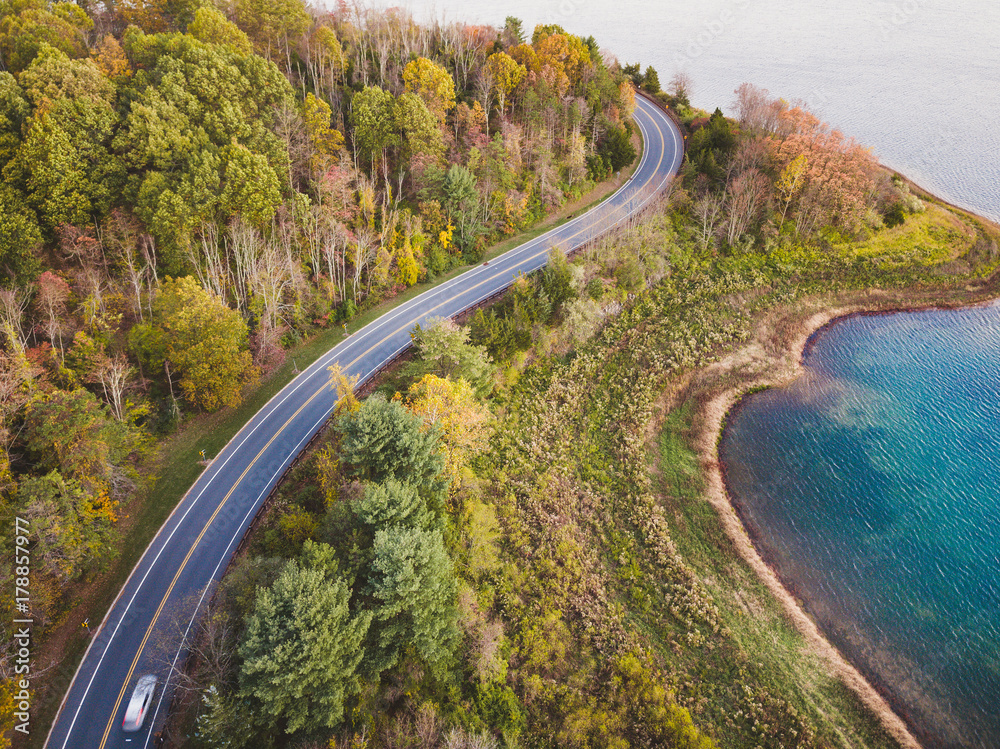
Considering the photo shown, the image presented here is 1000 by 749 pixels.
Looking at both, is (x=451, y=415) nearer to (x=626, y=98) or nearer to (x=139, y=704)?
(x=139, y=704)

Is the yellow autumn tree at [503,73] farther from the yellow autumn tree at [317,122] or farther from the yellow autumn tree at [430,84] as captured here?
the yellow autumn tree at [317,122]

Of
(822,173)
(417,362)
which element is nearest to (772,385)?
(822,173)

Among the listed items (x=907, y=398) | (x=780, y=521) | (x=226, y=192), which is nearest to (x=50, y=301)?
(x=226, y=192)

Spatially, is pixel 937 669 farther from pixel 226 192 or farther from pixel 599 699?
pixel 226 192

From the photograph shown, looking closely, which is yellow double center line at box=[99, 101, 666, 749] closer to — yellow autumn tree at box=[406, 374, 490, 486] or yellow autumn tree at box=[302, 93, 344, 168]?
yellow autumn tree at box=[406, 374, 490, 486]

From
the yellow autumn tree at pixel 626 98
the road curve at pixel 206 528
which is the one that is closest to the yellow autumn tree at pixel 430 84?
the road curve at pixel 206 528

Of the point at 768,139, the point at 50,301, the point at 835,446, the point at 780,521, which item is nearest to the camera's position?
the point at 50,301
